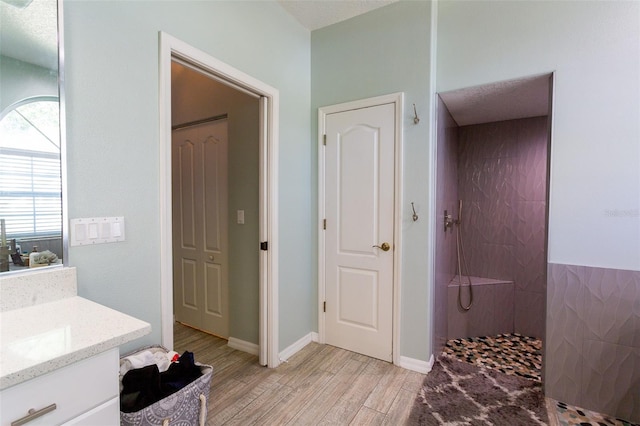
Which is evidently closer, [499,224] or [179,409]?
[179,409]

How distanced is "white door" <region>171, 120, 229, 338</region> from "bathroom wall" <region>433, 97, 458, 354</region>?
182 centimetres

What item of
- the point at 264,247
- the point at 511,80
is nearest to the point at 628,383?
the point at 511,80

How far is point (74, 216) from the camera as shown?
48.0 inches

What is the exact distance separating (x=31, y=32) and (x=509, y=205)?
12.2 ft

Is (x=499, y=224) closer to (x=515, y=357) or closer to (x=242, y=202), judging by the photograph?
(x=515, y=357)

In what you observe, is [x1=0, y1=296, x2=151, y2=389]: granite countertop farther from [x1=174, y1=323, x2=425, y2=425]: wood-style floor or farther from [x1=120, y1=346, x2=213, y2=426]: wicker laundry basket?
[x1=174, y1=323, x2=425, y2=425]: wood-style floor

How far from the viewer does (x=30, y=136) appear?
111 centimetres

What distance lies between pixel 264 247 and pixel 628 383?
2.42m

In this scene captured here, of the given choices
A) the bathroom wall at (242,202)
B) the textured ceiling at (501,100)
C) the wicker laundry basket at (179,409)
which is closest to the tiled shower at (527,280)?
the textured ceiling at (501,100)

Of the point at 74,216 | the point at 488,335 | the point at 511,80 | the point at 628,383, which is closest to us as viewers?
the point at 74,216

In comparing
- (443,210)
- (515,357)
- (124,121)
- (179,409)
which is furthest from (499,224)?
(124,121)

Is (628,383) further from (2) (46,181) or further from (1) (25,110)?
(1) (25,110)

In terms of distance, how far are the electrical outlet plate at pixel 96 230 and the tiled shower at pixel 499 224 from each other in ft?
8.00

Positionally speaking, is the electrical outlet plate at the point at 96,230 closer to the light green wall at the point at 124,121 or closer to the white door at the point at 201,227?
Result: the light green wall at the point at 124,121
